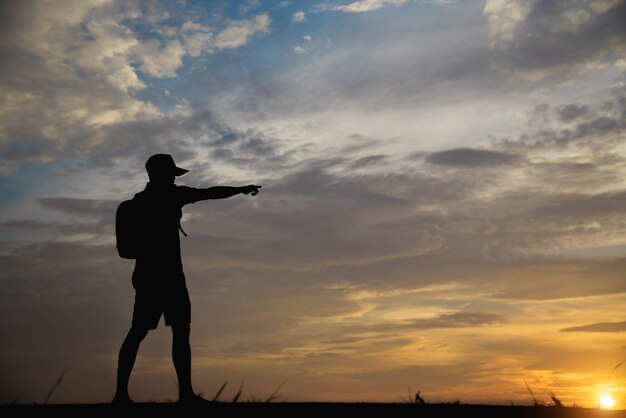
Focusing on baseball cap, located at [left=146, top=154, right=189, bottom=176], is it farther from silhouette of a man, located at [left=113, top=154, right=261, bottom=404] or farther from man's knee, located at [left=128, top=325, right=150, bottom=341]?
man's knee, located at [left=128, top=325, right=150, bottom=341]

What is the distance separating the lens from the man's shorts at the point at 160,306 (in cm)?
744

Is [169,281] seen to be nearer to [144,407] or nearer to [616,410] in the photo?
[144,407]

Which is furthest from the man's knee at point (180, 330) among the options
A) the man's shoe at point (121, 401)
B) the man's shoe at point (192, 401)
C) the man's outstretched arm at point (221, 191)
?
the man's outstretched arm at point (221, 191)

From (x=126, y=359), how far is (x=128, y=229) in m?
1.38

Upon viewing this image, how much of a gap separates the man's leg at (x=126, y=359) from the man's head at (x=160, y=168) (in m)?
1.64

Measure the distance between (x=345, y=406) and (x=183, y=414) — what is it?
2.08 meters

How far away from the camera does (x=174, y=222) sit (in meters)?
7.64

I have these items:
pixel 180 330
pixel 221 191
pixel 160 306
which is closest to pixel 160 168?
pixel 221 191

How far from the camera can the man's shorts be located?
7441mm

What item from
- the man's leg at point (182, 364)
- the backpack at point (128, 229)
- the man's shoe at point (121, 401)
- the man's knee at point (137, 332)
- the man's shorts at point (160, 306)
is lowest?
the man's shoe at point (121, 401)

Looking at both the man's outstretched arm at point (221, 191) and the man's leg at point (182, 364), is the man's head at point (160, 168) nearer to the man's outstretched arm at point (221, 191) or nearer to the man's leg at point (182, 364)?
the man's outstretched arm at point (221, 191)

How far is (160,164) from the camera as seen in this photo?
771 centimetres

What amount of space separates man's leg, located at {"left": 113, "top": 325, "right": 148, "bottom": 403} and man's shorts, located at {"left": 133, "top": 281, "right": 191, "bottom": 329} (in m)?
0.09

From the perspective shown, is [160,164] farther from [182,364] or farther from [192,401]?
[192,401]
